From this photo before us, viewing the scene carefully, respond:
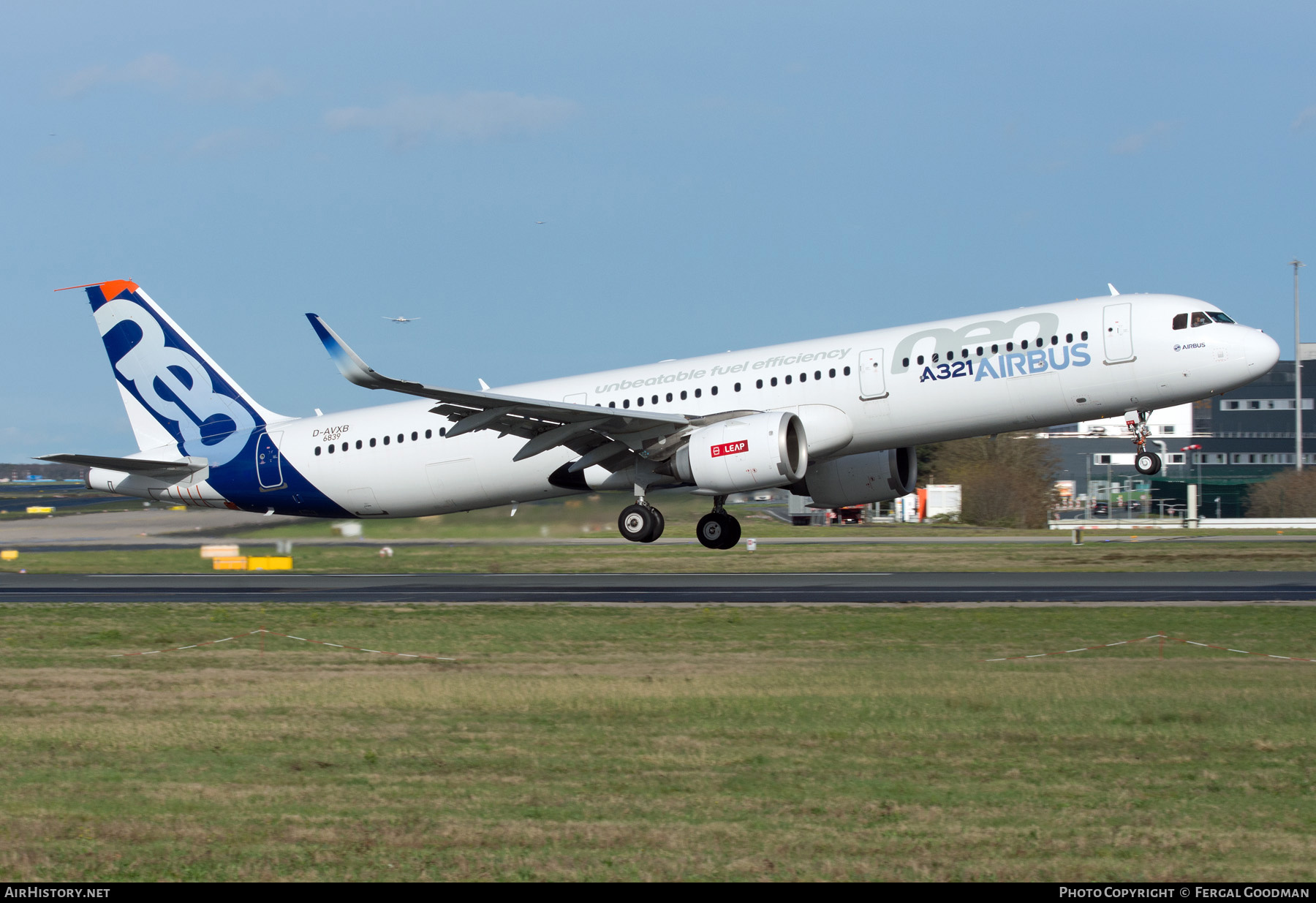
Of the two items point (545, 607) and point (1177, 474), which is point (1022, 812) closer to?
point (545, 607)

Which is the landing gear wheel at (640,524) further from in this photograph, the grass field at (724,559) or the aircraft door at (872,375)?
the grass field at (724,559)

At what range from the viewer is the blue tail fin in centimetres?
3534

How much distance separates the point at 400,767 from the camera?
12289 mm

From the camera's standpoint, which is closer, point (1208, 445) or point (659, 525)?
point (659, 525)

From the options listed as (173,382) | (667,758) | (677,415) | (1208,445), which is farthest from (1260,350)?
(1208,445)

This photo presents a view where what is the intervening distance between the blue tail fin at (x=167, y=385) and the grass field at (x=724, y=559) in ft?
21.2

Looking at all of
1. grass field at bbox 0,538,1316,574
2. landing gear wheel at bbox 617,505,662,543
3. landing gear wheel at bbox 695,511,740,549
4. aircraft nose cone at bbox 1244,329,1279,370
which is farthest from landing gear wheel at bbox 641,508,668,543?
aircraft nose cone at bbox 1244,329,1279,370

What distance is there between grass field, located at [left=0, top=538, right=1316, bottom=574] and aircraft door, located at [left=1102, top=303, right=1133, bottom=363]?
1378 centimetres

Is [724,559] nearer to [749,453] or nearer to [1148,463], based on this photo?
[749,453]

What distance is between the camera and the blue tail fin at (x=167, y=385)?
35.3 metres

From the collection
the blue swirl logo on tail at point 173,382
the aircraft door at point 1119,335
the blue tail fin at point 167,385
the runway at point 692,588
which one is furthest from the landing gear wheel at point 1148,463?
the blue swirl logo on tail at point 173,382

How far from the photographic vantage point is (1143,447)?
26.8 meters

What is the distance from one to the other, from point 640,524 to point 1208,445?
93.9 meters

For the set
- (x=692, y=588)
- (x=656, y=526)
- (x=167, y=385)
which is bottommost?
(x=692, y=588)
